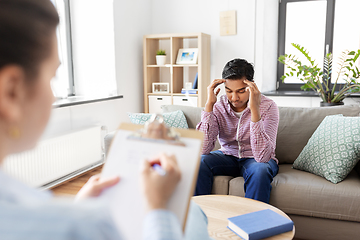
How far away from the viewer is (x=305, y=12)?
4070mm

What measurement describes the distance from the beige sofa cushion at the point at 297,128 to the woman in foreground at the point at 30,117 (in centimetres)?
190

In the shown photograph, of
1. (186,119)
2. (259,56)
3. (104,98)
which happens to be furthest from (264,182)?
(259,56)

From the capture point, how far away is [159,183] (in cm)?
46

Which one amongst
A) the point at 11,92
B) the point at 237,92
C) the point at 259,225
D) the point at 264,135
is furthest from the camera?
the point at 237,92

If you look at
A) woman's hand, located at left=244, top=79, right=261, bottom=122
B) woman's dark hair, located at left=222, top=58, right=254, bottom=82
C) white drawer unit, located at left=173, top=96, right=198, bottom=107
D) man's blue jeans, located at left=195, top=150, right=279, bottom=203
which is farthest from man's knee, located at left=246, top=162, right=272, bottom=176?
white drawer unit, located at left=173, top=96, right=198, bottom=107

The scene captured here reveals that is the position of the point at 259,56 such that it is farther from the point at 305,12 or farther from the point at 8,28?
the point at 8,28

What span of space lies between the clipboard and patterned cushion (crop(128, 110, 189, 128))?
169cm

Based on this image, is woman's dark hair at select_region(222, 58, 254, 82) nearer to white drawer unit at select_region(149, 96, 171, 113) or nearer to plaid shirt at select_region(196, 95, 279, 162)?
plaid shirt at select_region(196, 95, 279, 162)

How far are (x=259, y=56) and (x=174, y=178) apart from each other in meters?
3.83

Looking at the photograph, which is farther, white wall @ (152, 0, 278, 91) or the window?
white wall @ (152, 0, 278, 91)

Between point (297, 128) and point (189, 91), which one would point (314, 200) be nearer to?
point (297, 128)

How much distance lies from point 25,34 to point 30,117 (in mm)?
96

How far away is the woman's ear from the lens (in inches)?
13.9

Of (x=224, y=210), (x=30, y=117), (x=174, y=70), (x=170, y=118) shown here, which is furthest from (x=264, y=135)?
(x=174, y=70)
